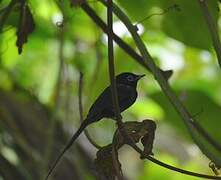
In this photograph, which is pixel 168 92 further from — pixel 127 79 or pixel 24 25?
pixel 24 25

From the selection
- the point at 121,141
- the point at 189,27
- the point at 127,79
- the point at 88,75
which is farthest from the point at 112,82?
the point at 88,75

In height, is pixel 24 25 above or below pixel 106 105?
above

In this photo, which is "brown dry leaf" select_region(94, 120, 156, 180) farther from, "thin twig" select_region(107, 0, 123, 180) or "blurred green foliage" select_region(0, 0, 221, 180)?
"blurred green foliage" select_region(0, 0, 221, 180)

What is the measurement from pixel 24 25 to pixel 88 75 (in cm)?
76

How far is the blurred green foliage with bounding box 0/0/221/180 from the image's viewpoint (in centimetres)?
152

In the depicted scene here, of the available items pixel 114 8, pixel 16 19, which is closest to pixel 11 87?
pixel 16 19

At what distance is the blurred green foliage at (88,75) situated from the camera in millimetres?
1523

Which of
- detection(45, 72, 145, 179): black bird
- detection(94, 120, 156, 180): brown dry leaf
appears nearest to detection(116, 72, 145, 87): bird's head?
detection(45, 72, 145, 179): black bird

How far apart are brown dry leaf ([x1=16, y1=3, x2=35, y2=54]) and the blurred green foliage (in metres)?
0.12

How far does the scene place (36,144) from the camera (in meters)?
1.98

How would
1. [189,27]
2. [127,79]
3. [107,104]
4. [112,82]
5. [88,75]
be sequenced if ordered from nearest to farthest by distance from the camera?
[112,82]
[107,104]
[127,79]
[189,27]
[88,75]

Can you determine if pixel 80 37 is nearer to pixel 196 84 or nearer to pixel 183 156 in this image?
pixel 196 84

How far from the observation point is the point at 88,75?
80.5 inches

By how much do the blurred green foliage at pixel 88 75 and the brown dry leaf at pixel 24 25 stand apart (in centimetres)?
12
